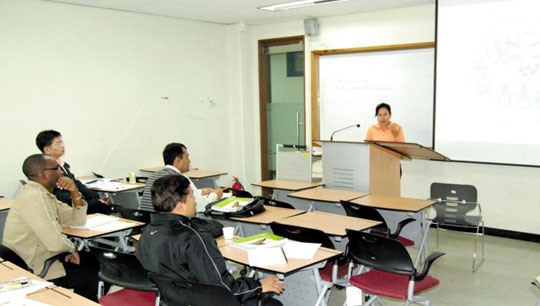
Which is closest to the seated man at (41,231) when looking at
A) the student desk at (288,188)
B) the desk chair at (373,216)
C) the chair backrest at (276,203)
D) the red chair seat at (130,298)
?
the red chair seat at (130,298)

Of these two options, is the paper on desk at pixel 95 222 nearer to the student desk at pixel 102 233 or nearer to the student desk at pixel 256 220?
the student desk at pixel 102 233

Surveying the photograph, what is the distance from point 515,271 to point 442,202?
0.97 meters

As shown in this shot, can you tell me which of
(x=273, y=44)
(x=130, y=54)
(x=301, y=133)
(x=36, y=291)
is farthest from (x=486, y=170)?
(x=36, y=291)

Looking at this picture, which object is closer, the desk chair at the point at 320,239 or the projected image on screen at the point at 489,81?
the desk chair at the point at 320,239

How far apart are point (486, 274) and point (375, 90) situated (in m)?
3.08

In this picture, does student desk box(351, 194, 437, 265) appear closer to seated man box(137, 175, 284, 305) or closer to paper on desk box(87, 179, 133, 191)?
seated man box(137, 175, 284, 305)

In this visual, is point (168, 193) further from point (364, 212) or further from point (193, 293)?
point (364, 212)

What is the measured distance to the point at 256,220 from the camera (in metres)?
4.20

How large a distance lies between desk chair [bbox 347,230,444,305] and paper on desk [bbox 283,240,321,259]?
33 centimetres

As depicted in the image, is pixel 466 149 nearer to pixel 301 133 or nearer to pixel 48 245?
pixel 301 133

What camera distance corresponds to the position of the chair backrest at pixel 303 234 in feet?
12.0

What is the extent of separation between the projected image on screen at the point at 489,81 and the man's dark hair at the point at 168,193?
4.24 meters

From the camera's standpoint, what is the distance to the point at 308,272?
11.1 ft

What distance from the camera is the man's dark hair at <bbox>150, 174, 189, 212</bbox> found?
2.88 m
